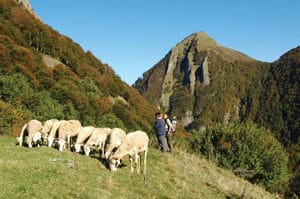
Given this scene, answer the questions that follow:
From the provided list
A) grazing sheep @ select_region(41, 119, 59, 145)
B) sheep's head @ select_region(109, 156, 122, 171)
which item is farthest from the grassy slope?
grazing sheep @ select_region(41, 119, 59, 145)

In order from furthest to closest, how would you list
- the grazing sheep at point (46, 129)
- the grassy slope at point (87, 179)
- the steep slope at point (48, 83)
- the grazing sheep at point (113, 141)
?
the steep slope at point (48, 83), the grazing sheep at point (46, 129), the grazing sheep at point (113, 141), the grassy slope at point (87, 179)

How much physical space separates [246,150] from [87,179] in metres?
48.1

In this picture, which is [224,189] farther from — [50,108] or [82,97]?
[82,97]

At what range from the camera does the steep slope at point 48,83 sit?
55156 millimetres

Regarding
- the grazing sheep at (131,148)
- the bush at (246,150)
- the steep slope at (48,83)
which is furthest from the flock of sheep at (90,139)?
the bush at (246,150)

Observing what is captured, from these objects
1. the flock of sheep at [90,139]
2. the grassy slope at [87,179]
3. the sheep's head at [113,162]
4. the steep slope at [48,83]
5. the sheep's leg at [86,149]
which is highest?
the steep slope at [48,83]

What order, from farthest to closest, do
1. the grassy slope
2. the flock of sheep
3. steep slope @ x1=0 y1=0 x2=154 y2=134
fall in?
steep slope @ x1=0 y1=0 x2=154 y2=134
the flock of sheep
the grassy slope

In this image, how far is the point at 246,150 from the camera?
62500 millimetres

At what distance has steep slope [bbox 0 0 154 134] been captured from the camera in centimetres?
5516

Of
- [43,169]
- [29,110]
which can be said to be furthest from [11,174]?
[29,110]

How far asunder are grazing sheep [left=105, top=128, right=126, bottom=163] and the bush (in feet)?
121

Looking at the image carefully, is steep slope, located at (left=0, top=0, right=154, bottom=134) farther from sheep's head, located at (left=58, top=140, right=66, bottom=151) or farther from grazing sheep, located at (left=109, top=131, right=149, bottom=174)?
grazing sheep, located at (left=109, top=131, right=149, bottom=174)

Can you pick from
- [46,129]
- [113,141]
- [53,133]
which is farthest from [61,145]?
[113,141]

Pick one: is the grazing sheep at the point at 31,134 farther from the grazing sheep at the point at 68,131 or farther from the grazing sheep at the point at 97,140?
the grazing sheep at the point at 97,140
